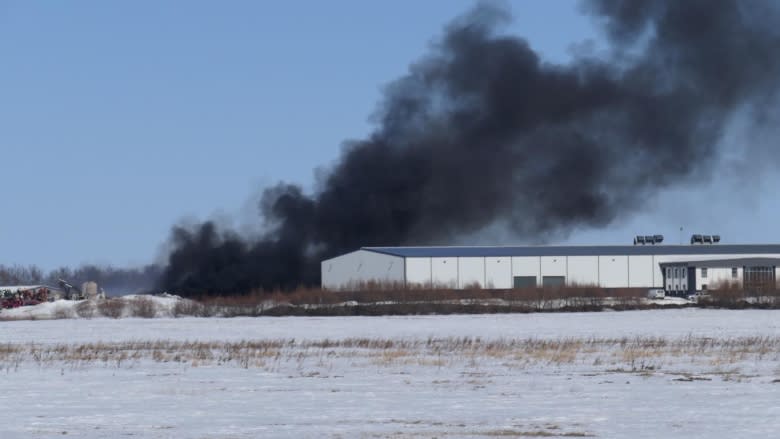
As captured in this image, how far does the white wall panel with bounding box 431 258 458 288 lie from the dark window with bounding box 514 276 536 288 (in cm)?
587

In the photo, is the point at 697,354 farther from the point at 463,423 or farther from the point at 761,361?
the point at 463,423

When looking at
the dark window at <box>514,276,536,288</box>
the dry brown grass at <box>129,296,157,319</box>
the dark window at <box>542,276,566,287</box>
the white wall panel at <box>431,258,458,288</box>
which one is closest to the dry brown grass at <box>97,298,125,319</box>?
the dry brown grass at <box>129,296,157,319</box>

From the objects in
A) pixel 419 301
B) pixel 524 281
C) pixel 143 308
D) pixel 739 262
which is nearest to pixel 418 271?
pixel 524 281

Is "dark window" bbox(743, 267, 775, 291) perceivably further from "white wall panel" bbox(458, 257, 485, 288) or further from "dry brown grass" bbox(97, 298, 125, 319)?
"dry brown grass" bbox(97, 298, 125, 319)

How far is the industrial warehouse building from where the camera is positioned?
10775cm

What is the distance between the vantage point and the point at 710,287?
351 ft

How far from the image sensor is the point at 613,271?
111m

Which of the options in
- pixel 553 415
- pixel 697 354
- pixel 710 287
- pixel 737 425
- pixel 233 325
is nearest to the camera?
pixel 737 425

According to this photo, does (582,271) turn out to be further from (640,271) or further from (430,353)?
(430,353)

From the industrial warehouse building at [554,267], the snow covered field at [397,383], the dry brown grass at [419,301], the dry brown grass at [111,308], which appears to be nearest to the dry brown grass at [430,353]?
the snow covered field at [397,383]

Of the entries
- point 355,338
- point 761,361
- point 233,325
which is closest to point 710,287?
point 233,325

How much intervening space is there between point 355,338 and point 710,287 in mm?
62965

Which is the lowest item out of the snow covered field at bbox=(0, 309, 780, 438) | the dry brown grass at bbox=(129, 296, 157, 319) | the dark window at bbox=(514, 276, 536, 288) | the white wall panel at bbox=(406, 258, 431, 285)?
the snow covered field at bbox=(0, 309, 780, 438)

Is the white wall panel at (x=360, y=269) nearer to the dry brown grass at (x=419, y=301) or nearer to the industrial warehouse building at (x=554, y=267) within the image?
the industrial warehouse building at (x=554, y=267)
